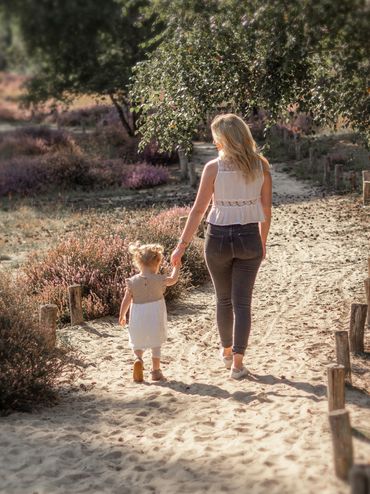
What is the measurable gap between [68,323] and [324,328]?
3.03m

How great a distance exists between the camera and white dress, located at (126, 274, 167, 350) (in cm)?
701

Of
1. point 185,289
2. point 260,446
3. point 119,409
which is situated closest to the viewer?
point 260,446

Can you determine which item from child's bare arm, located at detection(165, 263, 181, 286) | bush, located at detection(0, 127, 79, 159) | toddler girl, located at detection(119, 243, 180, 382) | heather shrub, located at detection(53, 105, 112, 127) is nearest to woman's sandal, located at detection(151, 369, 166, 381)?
toddler girl, located at detection(119, 243, 180, 382)

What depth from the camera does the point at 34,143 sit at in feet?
86.6

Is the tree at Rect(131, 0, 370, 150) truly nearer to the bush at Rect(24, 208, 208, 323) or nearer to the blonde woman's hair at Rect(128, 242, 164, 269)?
the bush at Rect(24, 208, 208, 323)

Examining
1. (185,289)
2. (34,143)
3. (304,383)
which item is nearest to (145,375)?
(304,383)

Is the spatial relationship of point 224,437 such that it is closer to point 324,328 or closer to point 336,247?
point 324,328

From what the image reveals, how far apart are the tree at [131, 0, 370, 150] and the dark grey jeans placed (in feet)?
6.98

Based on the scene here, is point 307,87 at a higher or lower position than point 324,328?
higher

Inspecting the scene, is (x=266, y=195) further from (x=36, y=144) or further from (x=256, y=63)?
(x=36, y=144)

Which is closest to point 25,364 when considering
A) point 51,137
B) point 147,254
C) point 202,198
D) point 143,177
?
point 147,254

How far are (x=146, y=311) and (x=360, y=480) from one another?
139 inches

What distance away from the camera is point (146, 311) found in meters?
7.04

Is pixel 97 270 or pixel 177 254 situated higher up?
pixel 177 254
